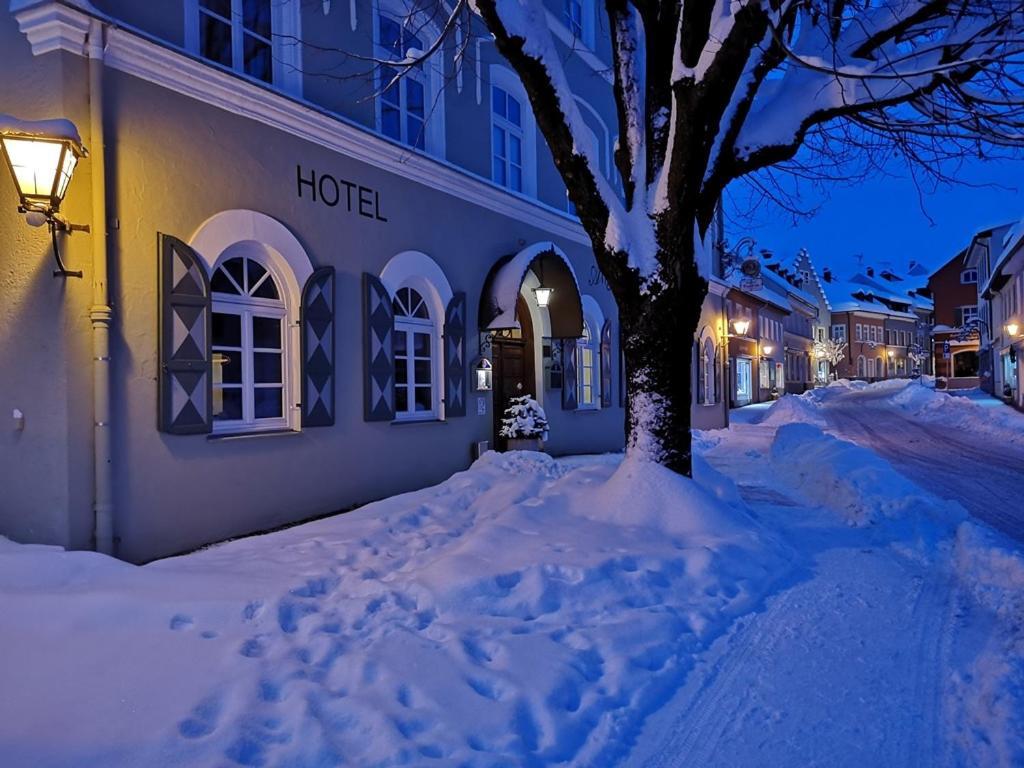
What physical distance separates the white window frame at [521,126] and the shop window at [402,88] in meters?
1.47

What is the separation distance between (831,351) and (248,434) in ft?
178

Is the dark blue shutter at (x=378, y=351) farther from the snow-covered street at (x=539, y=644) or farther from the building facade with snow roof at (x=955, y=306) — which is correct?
the building facade with snow roof at (x=955, y=306)

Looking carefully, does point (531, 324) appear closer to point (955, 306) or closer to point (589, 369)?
point (589, 369)

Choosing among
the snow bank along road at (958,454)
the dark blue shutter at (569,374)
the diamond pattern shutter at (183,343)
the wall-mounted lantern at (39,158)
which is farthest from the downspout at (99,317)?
the dark blue shutter at (569,374)

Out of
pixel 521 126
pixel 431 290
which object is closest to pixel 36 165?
pixel 431 290

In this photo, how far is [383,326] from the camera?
780 cm

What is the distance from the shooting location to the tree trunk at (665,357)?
19.3ft

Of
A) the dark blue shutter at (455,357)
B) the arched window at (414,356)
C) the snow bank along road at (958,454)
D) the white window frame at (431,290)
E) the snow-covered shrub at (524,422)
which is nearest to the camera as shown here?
the snow bank along road at (958,454)

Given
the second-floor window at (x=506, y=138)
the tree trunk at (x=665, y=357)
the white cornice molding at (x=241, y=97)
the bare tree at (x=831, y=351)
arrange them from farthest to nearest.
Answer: the bare tree at (x=831, y=351) < the second-floor window at (x=506, y=138) < the tree trunk at (x=665, y=357) < the white cornice molding at (x=241, y=97)

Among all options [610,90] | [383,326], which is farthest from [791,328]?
[383,326]

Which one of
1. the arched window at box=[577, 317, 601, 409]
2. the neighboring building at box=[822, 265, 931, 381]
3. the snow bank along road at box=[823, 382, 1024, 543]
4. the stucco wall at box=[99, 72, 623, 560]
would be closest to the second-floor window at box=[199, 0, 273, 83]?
the stucco wall at box=[99, 72, 623, 560]

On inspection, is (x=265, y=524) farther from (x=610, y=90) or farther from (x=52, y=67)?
(x=610, y=90)

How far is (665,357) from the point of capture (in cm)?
593

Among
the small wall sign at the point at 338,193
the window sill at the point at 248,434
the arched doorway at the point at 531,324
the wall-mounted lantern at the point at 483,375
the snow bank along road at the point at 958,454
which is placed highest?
the small wall sign at the point at 338,193
